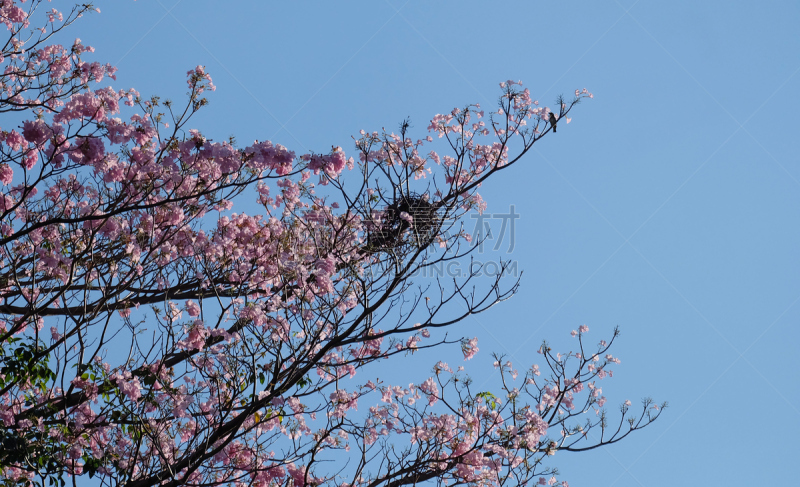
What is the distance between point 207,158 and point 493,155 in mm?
3411

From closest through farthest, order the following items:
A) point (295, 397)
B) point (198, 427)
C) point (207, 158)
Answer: point (198, 427) → point (207, 158) → point (295, 397)

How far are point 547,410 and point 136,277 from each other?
3895 mm

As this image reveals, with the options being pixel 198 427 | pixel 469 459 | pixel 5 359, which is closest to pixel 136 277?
pixel 5 359

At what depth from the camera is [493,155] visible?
6.96 meters

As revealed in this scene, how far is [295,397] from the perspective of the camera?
198 inches

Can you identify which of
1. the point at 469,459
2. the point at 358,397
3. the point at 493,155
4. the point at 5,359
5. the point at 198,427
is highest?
the point at 493,155

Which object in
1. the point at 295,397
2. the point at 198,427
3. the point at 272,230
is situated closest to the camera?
the point at 198,427

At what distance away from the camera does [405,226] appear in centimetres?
591

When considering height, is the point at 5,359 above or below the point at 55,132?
below

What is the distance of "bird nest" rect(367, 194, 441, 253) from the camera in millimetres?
5309

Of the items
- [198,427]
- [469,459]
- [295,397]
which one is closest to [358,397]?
[295,397]

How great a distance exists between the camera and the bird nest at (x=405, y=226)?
209 inches

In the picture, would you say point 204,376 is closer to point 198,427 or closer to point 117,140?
point 198,427

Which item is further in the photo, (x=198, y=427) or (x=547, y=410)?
(x=547, y=410)
